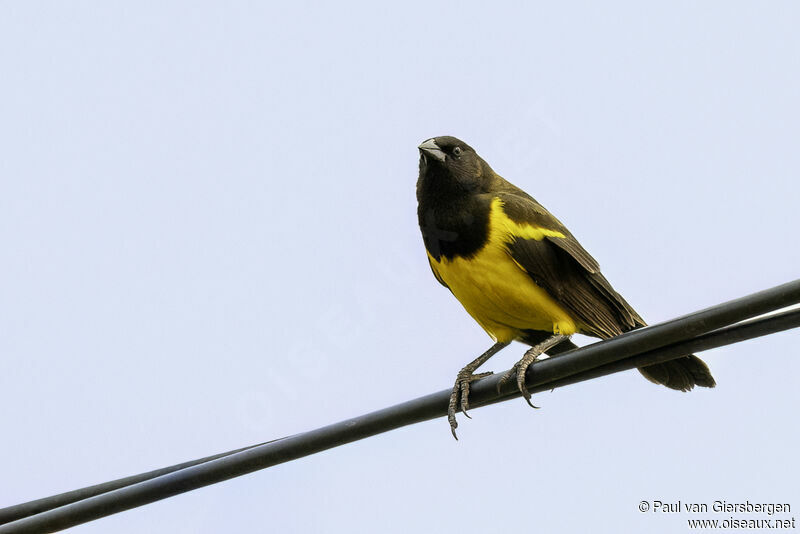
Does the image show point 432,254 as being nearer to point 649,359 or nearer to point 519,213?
point 519,213

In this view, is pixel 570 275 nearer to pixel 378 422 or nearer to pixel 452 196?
pixel 452 196

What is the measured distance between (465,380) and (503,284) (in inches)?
25.3

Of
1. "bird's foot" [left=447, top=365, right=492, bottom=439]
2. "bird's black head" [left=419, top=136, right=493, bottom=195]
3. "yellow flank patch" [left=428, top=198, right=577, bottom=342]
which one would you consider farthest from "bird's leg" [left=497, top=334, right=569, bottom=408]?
"bird's black head" [left=419, top=136, right=493, bottom=195]

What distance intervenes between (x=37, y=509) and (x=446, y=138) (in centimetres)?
374

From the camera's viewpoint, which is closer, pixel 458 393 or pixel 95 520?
pixel 95 520

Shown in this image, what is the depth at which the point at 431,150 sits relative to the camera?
6.54 m

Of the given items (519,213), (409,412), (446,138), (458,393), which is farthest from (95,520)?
(446,138)

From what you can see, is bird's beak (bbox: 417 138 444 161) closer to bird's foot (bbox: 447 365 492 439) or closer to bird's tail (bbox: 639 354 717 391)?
bird's foot (bbox: 447 365 492 439)

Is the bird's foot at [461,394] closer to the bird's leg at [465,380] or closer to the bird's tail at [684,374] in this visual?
the bird's leg at [465,380]

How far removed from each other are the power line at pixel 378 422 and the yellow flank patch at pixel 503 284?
5.49 ft

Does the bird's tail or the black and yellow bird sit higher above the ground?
the black and yellow bird

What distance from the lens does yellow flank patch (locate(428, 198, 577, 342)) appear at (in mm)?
5930

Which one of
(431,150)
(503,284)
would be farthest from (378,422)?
(431,150)

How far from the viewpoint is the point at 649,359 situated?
3742 millimetres
